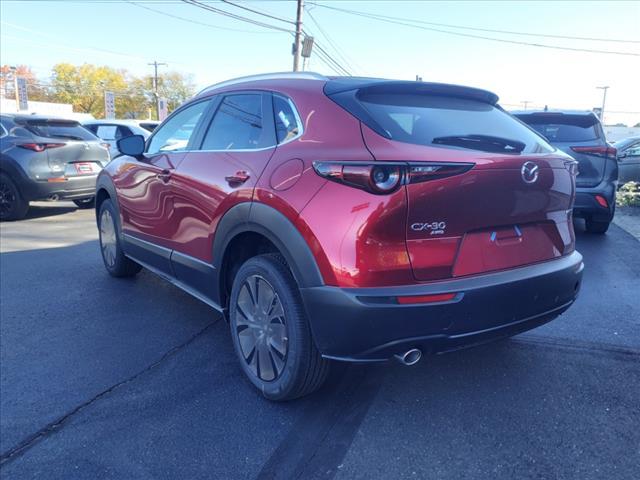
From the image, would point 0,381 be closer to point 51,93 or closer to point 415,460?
point 415,460

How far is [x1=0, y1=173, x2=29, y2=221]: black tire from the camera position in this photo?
8320mm

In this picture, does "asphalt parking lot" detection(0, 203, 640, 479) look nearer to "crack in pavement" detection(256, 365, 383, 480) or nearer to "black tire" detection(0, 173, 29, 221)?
"crack in pavement" detection(256, 365, 383, 480)

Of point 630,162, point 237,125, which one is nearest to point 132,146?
point 237,125

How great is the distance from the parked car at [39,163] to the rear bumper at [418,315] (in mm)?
7603

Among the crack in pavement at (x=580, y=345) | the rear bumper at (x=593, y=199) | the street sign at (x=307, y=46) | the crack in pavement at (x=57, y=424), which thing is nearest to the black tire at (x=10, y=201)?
the crack in pavement at (x=57, y=424)

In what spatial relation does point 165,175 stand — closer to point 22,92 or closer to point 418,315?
point 418,315

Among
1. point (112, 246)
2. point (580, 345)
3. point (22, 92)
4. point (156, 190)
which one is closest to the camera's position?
point (580, 345)

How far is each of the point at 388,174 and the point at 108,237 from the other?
3.80 metres

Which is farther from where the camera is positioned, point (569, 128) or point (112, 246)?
point (569, 128)

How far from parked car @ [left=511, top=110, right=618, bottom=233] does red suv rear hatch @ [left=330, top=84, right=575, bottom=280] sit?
4.05 meters

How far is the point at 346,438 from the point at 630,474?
4.11ft

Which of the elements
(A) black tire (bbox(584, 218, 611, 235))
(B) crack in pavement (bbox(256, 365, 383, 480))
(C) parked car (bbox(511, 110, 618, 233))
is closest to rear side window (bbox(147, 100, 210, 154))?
(B) crack in pavement (bbox(256, 365, 383, 480))

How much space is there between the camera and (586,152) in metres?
6.40

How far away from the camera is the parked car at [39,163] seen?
827 cm
